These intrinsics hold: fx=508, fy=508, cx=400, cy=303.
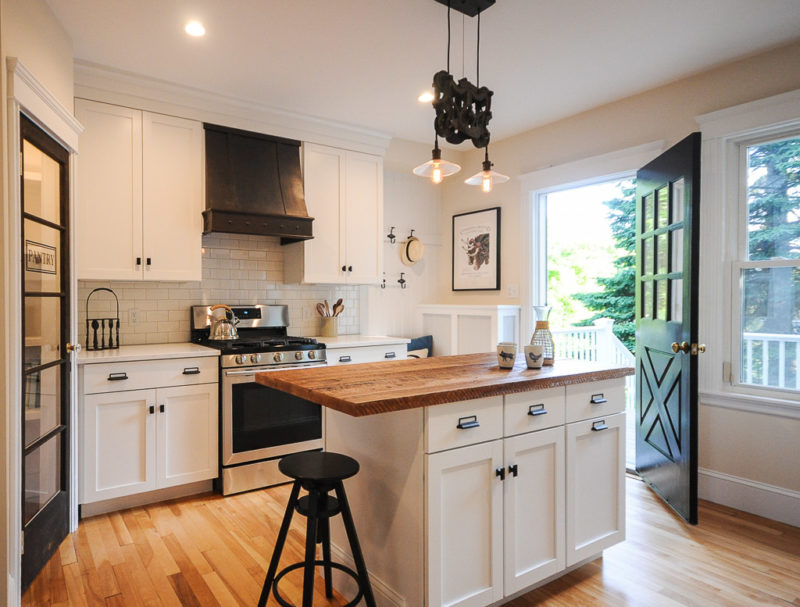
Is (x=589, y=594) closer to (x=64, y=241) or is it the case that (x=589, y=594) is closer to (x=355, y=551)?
(x=355, y=551)

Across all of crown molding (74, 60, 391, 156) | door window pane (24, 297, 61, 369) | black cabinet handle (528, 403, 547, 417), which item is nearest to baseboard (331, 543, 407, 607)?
black cabinet handle (528, 403, 547, 417)

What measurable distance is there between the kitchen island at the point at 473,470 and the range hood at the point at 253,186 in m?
1.70

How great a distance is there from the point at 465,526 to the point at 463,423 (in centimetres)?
38

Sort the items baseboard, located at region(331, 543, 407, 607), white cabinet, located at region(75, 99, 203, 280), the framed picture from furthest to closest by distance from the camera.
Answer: the framed picture → white cabinet, located at region(75, 99, 203, 280) → baseboard, located at region(331, 543, 407, 607)

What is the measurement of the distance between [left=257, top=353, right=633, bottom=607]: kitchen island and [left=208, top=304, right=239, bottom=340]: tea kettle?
1635mm

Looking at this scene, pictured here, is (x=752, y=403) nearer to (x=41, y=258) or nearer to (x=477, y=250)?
(x=477, y=250)

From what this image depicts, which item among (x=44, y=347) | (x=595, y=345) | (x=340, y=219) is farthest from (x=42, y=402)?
(x=595, y=345)

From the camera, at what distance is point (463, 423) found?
1.84 metres

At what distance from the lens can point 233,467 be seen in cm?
335

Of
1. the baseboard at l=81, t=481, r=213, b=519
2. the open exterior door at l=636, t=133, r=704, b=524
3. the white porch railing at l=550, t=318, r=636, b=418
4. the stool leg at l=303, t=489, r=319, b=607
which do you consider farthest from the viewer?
the white porch railing at l=550, t=318, r=636, b=418

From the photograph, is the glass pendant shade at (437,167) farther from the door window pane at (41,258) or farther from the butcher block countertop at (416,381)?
the door window pane at (41,258)

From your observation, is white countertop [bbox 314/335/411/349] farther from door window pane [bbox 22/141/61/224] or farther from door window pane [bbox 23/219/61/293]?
door window pane [bbox 22/141/61/224]

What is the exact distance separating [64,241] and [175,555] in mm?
1722

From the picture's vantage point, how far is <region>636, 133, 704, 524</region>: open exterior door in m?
2.80
